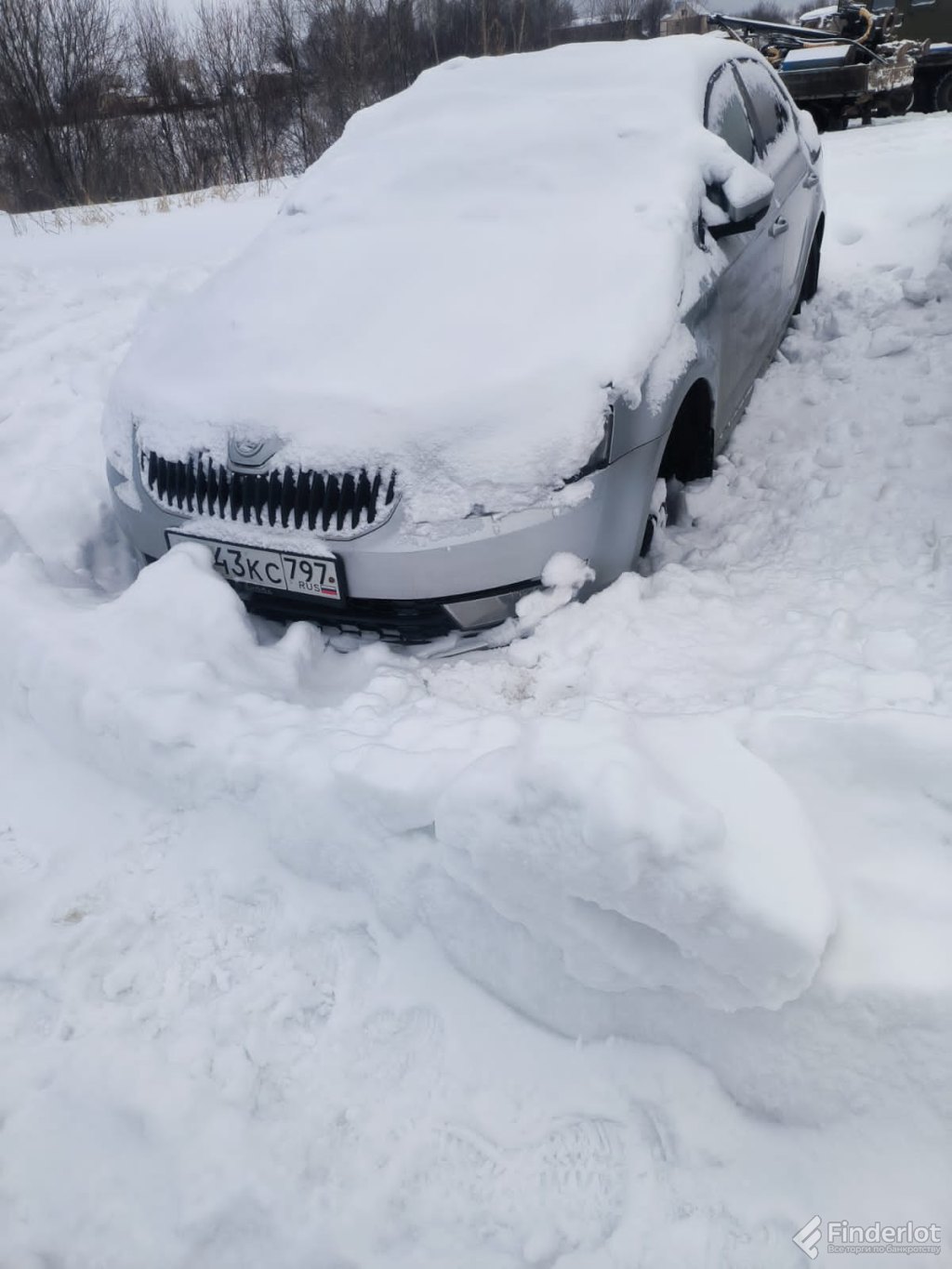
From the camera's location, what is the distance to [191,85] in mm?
16719

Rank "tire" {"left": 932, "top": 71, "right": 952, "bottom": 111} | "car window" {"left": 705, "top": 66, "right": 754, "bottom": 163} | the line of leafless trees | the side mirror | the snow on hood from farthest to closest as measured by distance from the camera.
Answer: the line of leafless trees < "tire" {"left": 932, "top": 71, "right": 952, "bottom": 111} < "car window" {"left": 705, "top": 66, "right": 754, "bottom": 163} < the side mirror < the snow on hood

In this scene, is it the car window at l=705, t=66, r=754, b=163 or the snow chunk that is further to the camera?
the car window at l=705, t=66, r=754, b=163

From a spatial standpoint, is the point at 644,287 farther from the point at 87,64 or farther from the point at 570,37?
the point at 570,37

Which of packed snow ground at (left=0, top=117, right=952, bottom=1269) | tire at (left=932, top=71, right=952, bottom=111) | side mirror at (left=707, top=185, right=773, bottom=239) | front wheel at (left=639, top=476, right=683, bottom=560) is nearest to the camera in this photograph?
packed snow ground at (left=0, top=117, right=952, bottom=1269)

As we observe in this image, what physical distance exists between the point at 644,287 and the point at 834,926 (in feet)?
6.02

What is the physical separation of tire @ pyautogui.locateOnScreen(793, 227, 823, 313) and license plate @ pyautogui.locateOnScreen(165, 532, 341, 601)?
12.0 feet

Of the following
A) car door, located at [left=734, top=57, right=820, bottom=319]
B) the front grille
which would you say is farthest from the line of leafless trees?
Answer: the front grille

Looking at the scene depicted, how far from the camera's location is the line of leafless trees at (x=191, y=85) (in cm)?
1461

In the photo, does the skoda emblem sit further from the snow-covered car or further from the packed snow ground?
the packed snow ground

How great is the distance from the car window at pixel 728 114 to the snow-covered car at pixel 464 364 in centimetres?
3

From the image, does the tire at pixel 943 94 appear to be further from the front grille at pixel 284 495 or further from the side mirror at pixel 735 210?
the front grille at pixel 284 495

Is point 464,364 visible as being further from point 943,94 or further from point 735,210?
point 943,94

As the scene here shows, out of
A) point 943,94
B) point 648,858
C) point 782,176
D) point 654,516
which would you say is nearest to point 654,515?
point 654,516

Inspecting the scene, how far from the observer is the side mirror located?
281 centimetres
